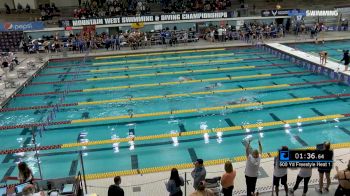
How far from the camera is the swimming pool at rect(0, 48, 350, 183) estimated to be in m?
9.31

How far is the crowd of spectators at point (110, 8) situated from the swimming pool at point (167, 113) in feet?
26.6

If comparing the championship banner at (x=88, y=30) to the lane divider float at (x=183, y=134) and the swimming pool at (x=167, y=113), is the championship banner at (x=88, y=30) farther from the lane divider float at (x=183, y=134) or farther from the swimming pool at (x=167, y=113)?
the lane divider float at (x=183, y=134)

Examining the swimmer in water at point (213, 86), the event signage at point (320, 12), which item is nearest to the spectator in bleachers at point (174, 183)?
the swimmer in water at point (213, 86)

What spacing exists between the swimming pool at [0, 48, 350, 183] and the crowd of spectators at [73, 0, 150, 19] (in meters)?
8.12

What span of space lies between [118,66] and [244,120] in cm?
884

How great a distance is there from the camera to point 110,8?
25.7 meters

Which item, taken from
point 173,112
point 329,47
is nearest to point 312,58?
point 329,47

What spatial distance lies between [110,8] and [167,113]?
A: 16.0 meters

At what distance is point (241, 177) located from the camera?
728cm

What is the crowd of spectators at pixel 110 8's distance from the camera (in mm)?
24766

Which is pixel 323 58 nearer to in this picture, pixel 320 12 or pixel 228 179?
pixel 320 12

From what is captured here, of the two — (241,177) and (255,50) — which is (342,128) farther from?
(255,50)

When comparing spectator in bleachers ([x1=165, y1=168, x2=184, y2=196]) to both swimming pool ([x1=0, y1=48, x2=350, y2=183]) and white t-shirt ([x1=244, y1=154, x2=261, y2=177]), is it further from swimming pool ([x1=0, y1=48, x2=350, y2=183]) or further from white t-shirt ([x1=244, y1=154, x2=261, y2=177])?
swimming pool ([x1=0, y1=48, x2=350, y2=183])

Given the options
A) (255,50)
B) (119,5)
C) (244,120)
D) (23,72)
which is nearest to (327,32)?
(255,50)
